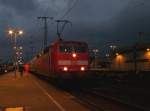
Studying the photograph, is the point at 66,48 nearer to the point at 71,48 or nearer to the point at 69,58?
the point at 71,48

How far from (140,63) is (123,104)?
45.3 metres

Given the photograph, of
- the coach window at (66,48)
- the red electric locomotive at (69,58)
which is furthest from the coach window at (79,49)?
the coach window at (66,48)

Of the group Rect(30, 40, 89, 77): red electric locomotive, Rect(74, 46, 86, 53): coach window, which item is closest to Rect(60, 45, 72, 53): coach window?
Rect(30, 40, 89, 77): red electric locomotive

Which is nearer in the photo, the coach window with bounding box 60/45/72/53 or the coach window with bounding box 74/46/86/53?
the coach window with bounding box 60/45/72/53

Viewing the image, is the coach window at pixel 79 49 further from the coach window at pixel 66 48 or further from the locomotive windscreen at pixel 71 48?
the coach window at pixel 66 48

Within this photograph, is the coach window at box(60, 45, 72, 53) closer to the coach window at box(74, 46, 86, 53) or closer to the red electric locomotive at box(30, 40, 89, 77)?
the red electric locomotive at box(30, 40, 89, 77)

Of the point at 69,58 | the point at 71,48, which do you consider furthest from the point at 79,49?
the point at 69,58

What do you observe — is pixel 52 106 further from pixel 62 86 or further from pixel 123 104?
pixel 62 86

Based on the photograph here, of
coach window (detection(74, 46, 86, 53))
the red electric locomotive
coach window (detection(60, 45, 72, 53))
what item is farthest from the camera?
coach window (detection(74, 46, 86, 53))

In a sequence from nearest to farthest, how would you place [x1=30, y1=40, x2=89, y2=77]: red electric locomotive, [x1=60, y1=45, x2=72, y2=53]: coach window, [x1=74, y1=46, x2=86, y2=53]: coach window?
→ 1. [x1=30, y1=40, x2=89, y2=77]: red electric locomotive
2. [x1=60, y1=45, x2=72, y2=53]: coach window
3. [x1=74, y1=46, x2=86, y2=53]: coach window

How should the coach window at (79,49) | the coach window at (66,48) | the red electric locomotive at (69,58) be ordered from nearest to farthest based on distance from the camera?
the red electric locomotive at (69,58) → the coach window at (66,48) → the coach window at (79,49)

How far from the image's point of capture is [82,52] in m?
31.7

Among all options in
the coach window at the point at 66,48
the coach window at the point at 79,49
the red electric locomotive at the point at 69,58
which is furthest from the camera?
the coach window at the point at 79,49

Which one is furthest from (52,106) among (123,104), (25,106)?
(123,104)
